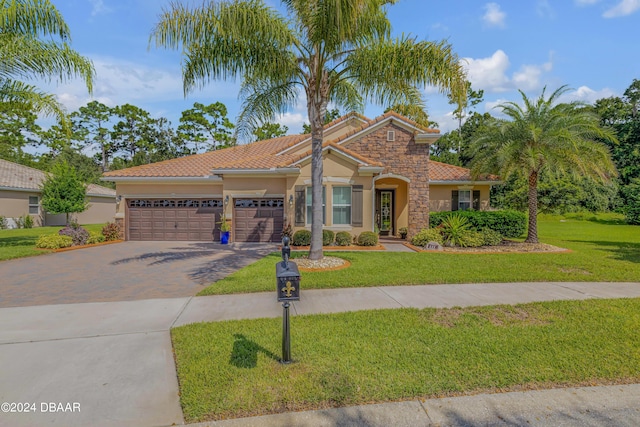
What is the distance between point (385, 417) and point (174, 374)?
2.33m

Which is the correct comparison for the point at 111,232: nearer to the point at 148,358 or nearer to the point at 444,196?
the point at 148,358

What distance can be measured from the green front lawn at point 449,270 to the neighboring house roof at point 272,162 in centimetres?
492

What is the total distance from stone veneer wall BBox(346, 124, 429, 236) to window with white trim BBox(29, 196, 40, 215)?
2449cm

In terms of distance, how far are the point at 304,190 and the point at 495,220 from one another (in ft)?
31.7

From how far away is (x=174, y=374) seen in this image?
3533mm

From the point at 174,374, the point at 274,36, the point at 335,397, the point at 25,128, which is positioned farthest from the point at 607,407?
Result: the point at 25,128

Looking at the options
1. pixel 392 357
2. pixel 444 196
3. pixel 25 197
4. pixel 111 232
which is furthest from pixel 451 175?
pixel 25 197

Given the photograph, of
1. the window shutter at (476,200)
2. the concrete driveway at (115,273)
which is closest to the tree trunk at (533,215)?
the window shutter at (476,200)

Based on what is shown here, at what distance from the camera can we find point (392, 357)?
3.84 meters

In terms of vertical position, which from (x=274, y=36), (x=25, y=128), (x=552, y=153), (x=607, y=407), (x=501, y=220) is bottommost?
(x=607, y=407)

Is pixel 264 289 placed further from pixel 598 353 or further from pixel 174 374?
pixel 598 353

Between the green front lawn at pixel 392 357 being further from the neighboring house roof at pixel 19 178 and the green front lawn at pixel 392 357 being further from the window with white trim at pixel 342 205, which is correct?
the neighboring house roof at pixel 19 178

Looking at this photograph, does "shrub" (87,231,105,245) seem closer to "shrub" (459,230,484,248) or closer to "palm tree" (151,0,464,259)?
"palm tree" (151,0,464,259)

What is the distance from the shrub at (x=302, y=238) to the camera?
43.9 ft
